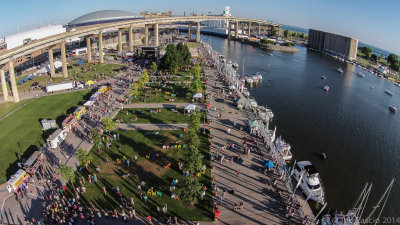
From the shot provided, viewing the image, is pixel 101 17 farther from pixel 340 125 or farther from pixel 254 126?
pixel 340 125

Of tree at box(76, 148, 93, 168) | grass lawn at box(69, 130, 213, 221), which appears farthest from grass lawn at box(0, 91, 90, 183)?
grass lawn at box(69, 130, 213, 221)

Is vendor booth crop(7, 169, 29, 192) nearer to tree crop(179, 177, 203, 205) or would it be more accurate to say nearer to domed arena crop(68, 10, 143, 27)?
tree crop(179, 177, 203, 205)

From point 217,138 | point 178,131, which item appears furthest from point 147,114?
point 217,138

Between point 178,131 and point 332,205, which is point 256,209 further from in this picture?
point 178,131

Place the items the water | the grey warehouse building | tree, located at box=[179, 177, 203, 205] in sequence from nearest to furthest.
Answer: tree, located at box=[179, 177, 203, 205]
the water
the grey warehouse building

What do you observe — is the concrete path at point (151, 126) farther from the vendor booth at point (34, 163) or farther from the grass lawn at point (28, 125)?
the vendor booth at point (34, 163)

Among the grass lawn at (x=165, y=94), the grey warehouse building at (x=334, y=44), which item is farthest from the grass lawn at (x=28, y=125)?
the grey warehouse building at (x=334, y=44)

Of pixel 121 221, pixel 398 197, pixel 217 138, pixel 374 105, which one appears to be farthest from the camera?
pixel 374 105
